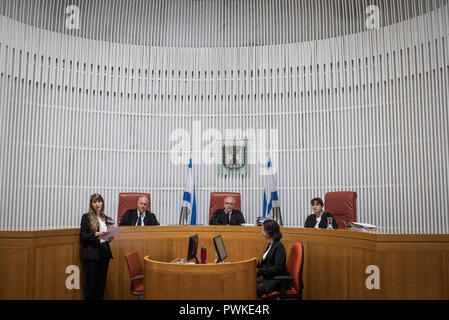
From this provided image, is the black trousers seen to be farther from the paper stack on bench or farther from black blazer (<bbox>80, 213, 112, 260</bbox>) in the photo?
the paper stack on bench

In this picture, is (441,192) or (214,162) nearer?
(441,192)

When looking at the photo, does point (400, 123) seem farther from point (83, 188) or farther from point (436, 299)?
point (83, 188)

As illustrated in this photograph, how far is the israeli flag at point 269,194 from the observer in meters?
8.39

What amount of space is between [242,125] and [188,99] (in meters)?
1.35

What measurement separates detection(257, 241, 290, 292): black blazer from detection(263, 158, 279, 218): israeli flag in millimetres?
3648

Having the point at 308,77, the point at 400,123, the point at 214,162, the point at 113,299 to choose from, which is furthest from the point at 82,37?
the point at 400,123

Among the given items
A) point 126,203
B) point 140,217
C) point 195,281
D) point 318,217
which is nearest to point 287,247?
point 318,217

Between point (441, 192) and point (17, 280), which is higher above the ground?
point (441, 192)

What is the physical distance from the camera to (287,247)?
602cm

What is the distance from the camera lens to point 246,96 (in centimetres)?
922

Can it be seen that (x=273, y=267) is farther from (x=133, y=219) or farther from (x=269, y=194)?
(x=269, y=194)

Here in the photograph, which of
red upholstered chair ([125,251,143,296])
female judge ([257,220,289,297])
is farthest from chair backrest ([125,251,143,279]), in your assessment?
female judge ([257,220,289,297])

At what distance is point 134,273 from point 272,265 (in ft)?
5.48

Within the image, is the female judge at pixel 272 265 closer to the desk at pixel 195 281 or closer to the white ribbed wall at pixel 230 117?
the desk at pixel 195 281
